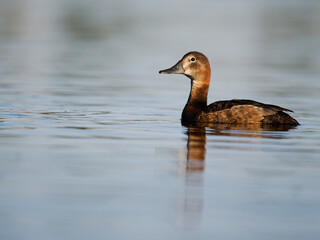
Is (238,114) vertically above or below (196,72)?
below

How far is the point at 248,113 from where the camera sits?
11523mm

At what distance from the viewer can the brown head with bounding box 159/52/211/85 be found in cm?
1272

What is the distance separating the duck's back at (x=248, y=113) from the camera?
37.6ft

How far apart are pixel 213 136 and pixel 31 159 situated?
287 centimetres

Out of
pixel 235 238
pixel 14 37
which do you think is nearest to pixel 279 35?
pixel 14 37

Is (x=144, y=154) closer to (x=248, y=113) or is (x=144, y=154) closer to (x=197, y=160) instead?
(x=197, y=160)

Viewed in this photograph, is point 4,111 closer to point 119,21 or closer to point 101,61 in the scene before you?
point 101,61

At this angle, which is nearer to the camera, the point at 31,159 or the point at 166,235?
the point at 166,235

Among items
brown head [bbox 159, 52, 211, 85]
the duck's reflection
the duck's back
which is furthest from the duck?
brown head [bbox 159, 52, 211, 85]

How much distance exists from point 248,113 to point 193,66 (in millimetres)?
1600

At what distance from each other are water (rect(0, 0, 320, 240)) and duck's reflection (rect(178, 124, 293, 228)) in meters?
0.02

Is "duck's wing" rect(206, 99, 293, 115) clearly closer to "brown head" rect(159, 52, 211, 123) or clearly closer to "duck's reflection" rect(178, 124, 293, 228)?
"duck's reflection" rect(178, 124, 293, 228)

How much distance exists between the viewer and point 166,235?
18.8 ft

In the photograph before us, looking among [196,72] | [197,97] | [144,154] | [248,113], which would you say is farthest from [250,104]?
[144,154]
